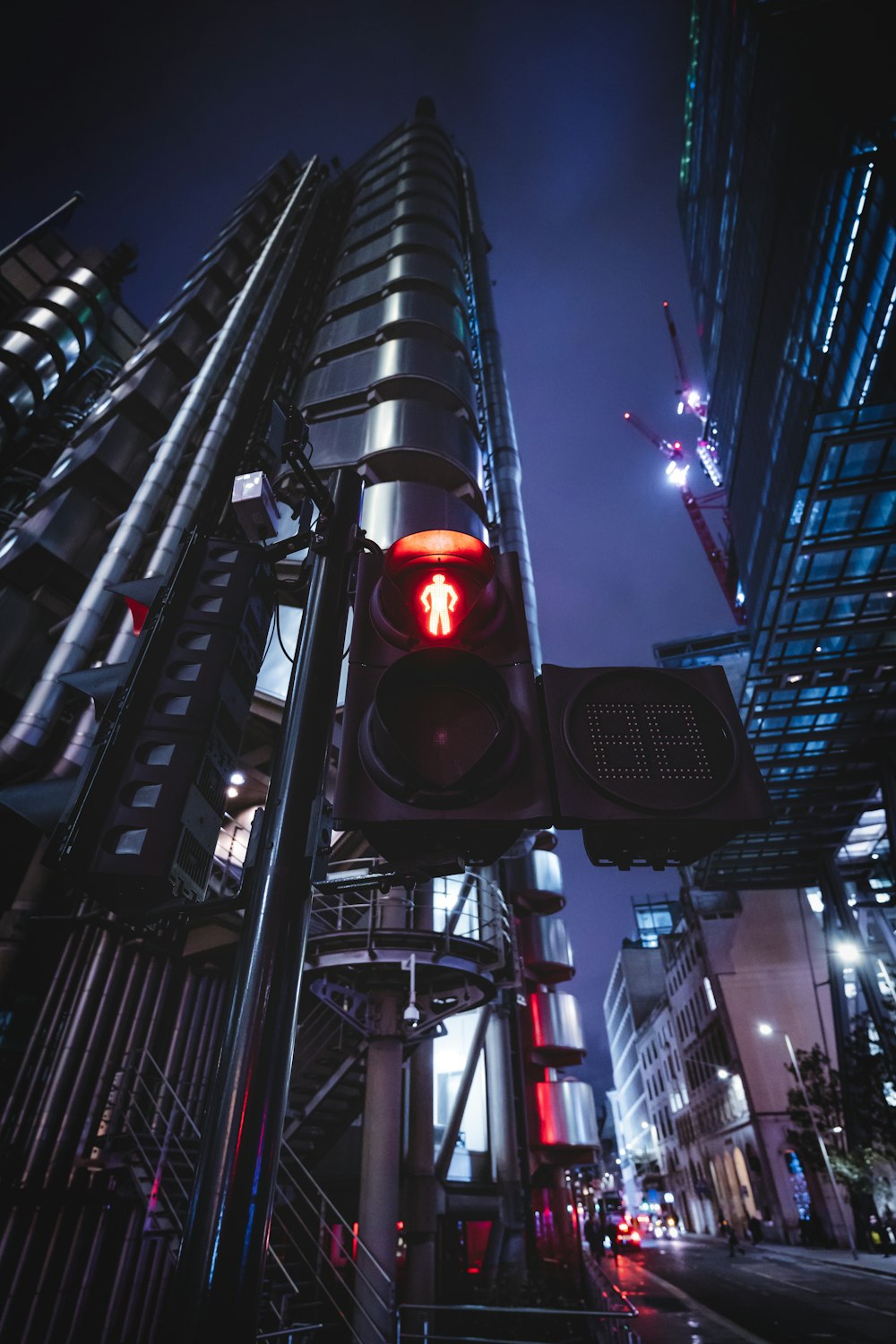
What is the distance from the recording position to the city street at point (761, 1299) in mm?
12820

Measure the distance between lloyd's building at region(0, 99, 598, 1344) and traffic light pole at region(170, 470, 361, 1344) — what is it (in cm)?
19

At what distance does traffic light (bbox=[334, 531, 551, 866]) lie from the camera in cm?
275

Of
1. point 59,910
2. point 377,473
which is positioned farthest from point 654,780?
point 377,473

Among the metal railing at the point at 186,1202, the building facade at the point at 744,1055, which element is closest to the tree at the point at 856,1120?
the building facade at the point at 744,1055

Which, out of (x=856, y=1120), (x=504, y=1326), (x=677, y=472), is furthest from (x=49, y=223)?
(x=677, y=472)

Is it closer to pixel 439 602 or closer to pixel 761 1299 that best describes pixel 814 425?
pixel 439 602

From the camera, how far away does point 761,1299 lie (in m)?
17.5

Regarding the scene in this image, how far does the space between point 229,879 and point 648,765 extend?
1283cm

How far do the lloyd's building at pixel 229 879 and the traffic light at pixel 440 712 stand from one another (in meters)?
0.58

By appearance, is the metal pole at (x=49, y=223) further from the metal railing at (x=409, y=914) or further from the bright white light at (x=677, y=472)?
the bright white light at (x=677, y=472)

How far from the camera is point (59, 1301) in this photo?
31.4 ft

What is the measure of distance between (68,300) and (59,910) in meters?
27.3

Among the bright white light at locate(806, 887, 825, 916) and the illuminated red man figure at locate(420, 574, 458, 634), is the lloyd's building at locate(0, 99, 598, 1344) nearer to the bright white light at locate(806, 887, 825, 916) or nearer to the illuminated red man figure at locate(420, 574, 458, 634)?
the illuminated red man figure at locate(420, 574, 458, 634)

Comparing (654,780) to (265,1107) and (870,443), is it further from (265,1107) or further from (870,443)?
(870,443)
